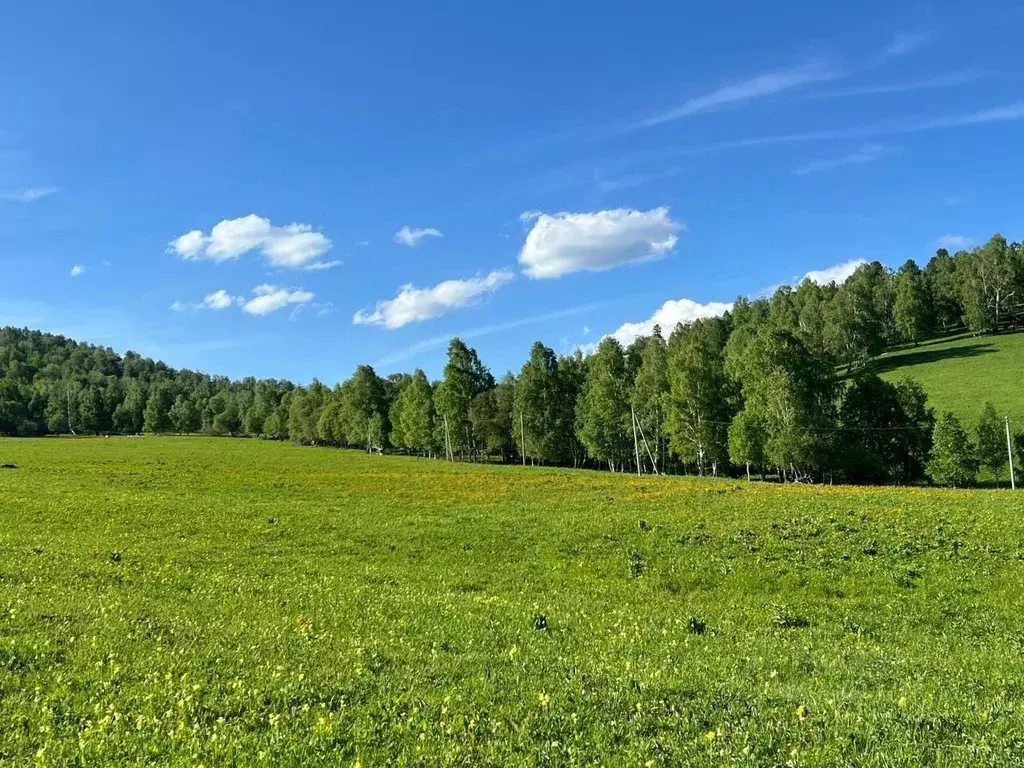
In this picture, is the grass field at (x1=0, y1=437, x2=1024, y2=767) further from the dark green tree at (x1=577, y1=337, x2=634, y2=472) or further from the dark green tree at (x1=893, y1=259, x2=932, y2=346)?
the dark green tree at (x1=893, y1=259, x2=932, y2=346)

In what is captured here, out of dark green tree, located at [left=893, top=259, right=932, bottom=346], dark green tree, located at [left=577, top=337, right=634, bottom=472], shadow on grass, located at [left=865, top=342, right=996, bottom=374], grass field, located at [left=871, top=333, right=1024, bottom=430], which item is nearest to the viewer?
grass field, located at [left=871, top=333, right=1024, bottom=430]

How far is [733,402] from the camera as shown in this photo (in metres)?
97.6

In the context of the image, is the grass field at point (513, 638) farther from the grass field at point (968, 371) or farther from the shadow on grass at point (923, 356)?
the shadow on grass at point (923, 356)

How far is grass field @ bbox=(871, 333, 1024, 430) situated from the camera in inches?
3878

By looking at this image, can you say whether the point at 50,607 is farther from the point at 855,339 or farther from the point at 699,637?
the point at 855,339

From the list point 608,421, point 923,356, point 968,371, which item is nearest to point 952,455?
point 608,421

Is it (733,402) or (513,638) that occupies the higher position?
(733,402)

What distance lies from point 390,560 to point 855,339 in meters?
149

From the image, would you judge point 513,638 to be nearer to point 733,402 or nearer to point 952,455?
point 952,455

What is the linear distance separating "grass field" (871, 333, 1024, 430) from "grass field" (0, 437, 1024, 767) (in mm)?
78016

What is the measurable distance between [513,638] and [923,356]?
153 m

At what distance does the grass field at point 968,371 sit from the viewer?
98500mm

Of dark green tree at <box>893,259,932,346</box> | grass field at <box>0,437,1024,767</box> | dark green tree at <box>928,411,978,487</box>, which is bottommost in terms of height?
dark green tree at <box>928,411,978,487</box>

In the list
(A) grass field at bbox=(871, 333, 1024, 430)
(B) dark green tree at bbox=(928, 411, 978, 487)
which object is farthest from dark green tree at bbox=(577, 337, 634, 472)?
(A) grass field at bbox=(871, 333, 1024, 430)
